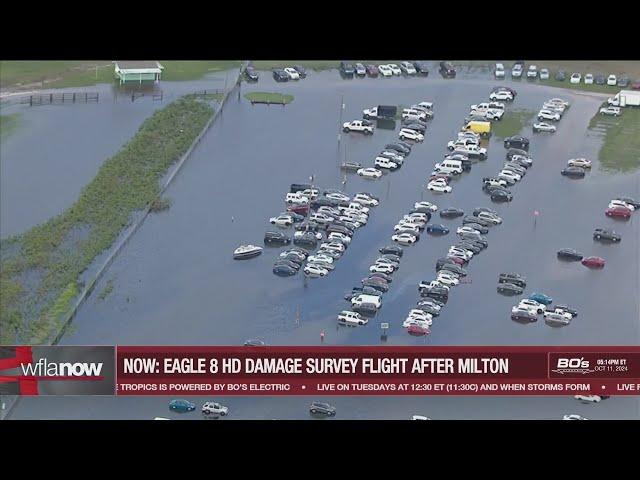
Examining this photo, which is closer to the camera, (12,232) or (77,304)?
(77,304)

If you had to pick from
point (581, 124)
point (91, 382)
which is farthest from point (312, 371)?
point (581, 124)

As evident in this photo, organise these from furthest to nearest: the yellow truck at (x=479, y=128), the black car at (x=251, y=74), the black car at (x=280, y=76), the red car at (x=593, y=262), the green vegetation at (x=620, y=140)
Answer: the black car at (x=280, y=76) < the black car at (x=251, y=74) < the yellow truck at (x=479, y=128) < the green vegetation at (x=620, y=140) < the red car at (x=593, y=262)

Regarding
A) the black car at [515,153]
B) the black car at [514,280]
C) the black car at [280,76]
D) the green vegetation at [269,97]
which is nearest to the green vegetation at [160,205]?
the green vegetation at [269,97]

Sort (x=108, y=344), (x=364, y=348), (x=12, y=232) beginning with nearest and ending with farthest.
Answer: (x=364, y=348) < (x=108, y=344) < (x=12, y=232)

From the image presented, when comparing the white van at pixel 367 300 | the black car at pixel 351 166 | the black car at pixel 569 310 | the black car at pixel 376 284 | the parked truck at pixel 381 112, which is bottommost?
the black car at pixel 569 310

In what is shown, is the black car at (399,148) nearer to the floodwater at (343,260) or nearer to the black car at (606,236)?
the floodwater at (343,260)

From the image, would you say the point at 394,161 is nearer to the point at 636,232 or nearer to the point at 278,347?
the point at 636,232
